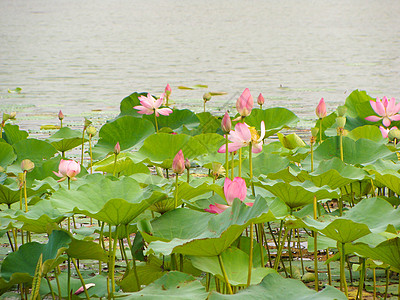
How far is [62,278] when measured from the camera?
1424 millimetres

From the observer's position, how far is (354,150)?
1767 mm

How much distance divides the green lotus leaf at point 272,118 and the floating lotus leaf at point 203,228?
1.23 meters

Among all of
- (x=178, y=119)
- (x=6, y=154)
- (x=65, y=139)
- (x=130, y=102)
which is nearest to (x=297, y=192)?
(x=6, y=154)

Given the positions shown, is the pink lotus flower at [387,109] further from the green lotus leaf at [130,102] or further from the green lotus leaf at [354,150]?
the green lotus leaf at [130,102]

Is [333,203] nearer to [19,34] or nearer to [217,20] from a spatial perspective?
[19,34]

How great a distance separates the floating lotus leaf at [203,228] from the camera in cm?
101

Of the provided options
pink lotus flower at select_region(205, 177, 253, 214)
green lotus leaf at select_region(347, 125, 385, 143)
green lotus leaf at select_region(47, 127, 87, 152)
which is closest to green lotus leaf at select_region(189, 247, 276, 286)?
pink lotus flower at select_region(205, 177, 253, 214)

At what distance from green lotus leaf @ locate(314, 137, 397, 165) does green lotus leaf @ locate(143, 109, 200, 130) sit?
909mm

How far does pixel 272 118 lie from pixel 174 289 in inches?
58.9

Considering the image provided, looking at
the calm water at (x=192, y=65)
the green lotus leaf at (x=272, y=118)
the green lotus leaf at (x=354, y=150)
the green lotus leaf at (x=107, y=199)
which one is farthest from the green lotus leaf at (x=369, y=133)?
the calm water at (x=192, y=65)

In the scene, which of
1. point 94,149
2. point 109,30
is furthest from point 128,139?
point 109,30

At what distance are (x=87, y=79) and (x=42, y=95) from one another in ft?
3.71

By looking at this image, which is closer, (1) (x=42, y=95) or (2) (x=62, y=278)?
(2) (x=62, y=278)

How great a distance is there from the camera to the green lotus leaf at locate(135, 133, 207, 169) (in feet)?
6.14
